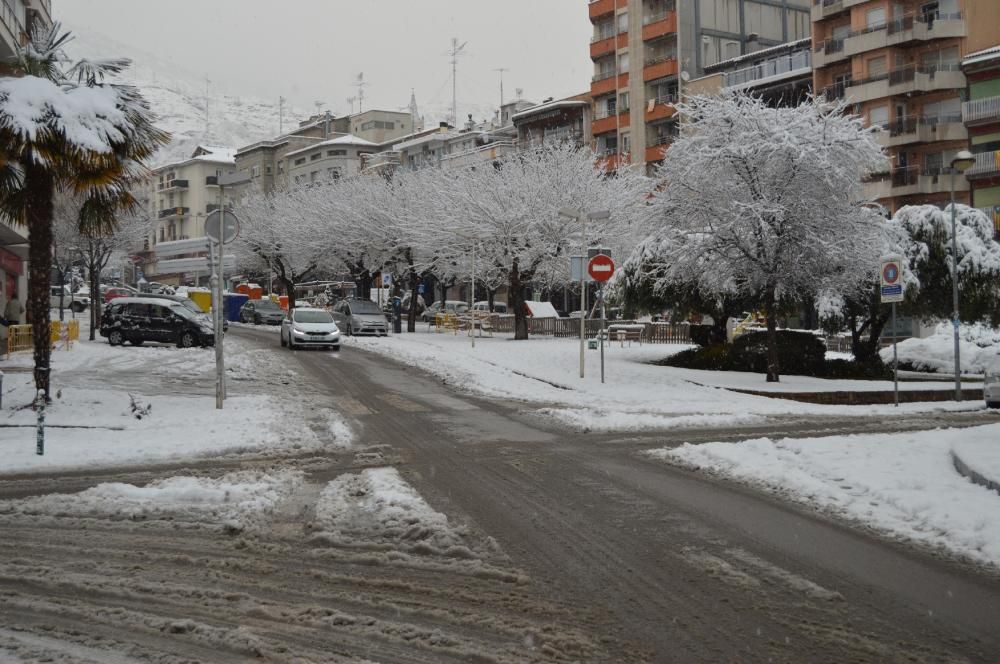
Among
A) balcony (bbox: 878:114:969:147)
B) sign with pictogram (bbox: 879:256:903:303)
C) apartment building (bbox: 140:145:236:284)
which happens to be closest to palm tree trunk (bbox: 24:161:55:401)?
sign with pictogram (bbox: 879:256:903:303)

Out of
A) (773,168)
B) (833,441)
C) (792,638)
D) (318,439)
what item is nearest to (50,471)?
(318,439)

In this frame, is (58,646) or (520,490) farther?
(520,490)

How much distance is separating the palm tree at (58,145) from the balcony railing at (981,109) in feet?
148

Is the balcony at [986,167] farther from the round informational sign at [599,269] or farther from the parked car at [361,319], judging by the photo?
the round informational sign at [599,269]

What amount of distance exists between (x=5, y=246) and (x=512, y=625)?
Result: 40701mm

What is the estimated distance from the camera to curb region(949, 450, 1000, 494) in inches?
374

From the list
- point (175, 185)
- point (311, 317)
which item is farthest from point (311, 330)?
point (175, 185)

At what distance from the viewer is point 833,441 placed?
13.8 meters

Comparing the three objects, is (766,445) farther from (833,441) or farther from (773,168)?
(773,168)

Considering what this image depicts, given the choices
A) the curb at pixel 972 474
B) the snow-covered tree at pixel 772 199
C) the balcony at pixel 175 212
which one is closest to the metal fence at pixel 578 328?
the snow-covered tree at pixel 772 199

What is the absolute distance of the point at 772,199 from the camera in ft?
77.5

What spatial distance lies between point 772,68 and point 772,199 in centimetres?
4216

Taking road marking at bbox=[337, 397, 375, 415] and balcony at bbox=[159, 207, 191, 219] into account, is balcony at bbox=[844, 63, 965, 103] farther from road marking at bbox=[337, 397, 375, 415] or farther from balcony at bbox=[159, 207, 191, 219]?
balcony at bbox=[159, 207, 191, 219]

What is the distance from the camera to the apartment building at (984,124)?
49156 millimetres
